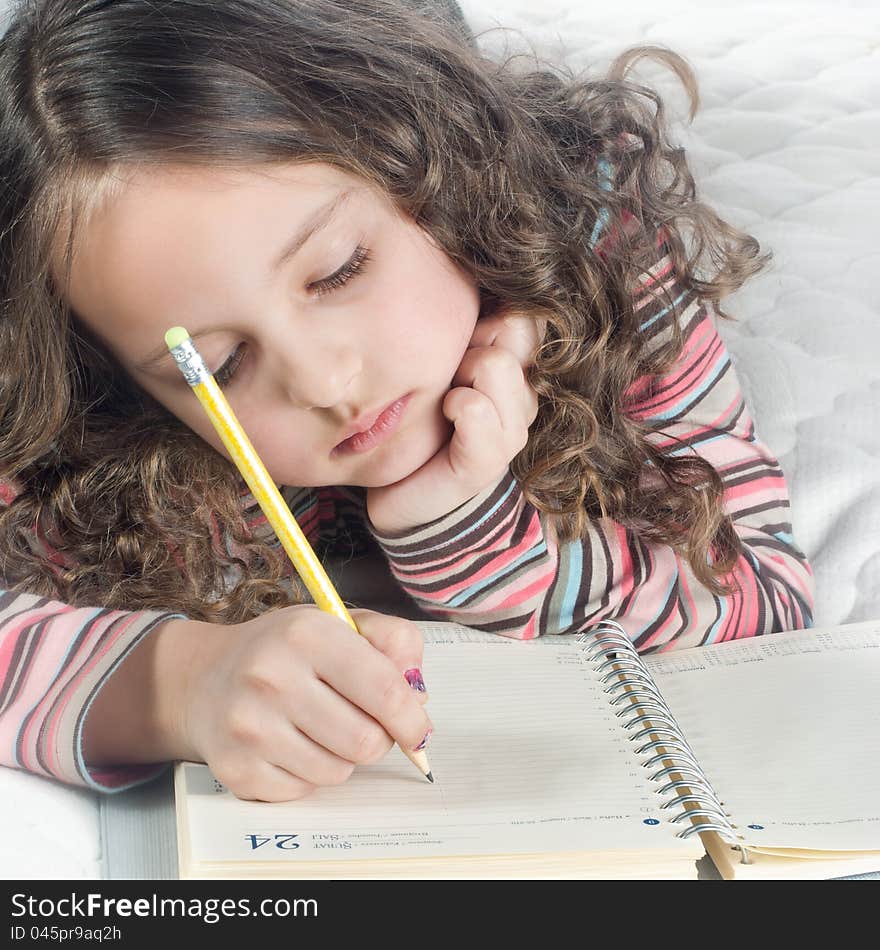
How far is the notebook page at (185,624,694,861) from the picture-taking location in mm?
510

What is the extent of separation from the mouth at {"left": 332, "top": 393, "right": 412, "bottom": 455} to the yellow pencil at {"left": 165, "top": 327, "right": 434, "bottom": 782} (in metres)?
0.13

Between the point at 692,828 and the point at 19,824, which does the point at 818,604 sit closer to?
the point at 692,828

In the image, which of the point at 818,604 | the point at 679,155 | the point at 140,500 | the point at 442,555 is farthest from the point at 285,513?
the point at 679,155

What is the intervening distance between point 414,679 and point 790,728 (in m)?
0.20

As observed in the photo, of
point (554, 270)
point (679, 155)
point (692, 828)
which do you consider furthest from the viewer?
point (679, 155)

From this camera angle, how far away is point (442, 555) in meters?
0.73

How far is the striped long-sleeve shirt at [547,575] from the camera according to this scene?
63cm

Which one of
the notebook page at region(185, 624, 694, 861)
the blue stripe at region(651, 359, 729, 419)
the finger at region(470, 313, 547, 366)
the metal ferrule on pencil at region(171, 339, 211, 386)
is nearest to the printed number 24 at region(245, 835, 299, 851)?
the notebook page at region(185, 624, 694, 861)

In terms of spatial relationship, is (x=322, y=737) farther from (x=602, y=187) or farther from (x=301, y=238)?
(x=602, y=187)

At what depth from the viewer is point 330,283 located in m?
0.66

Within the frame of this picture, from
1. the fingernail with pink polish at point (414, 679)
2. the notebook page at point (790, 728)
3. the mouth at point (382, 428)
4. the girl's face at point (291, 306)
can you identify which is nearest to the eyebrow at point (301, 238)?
the girl's face at point (291, 306)

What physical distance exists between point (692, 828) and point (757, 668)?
177 mm

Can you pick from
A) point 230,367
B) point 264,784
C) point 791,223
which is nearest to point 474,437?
point 230,367

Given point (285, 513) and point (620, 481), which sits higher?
point (285, 513)
